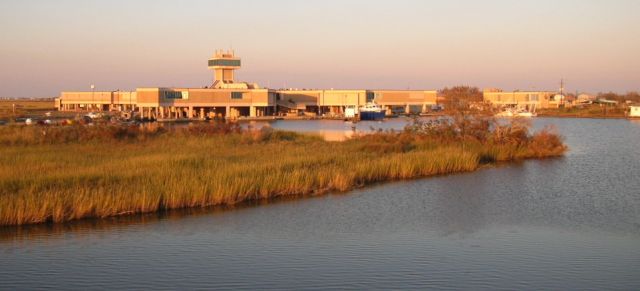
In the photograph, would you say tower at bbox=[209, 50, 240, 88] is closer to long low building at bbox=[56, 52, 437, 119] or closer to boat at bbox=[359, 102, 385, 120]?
long low building at bbox=[56, 52, 437, 119]

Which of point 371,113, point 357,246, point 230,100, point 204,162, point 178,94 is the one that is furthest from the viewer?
point 371,113

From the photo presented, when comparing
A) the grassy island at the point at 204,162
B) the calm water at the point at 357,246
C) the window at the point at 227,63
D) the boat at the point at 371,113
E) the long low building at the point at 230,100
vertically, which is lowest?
the calm water at the point at 357,246

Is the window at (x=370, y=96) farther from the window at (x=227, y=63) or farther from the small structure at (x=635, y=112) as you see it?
the small structure at (x=635, y=112)

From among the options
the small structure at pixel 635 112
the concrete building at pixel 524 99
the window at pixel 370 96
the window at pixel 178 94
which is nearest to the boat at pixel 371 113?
the window at pixel 370 96

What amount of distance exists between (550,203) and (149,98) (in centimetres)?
7099

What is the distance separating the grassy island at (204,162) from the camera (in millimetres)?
17703

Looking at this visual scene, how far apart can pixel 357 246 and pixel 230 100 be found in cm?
7566

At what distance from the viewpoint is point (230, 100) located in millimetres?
89000

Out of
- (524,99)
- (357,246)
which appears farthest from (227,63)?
(357,246)

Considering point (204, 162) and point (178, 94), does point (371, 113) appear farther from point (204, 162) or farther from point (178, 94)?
point (204, 162)

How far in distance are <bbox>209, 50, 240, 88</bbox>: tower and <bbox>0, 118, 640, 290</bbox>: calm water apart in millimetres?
79024

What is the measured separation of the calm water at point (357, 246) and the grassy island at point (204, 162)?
762 millimetres

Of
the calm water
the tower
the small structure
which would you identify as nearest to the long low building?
the tower

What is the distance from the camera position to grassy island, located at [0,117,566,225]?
58.1 feet
